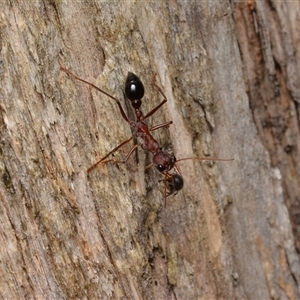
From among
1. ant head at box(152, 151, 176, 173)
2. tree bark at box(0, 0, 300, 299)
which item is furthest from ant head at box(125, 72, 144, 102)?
ant head at box(152, 151, 176, 173)

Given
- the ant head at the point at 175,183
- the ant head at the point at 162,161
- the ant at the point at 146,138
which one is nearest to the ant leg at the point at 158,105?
the ant at the point at 146,138

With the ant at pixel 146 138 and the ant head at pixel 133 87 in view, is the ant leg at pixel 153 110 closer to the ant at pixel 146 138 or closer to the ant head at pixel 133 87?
the ant at pixel 146 138

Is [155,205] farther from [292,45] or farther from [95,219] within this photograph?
[292,45]

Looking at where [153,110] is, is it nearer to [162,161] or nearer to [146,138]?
[146,138]

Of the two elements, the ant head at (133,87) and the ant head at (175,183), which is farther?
the ant head at (175,183)

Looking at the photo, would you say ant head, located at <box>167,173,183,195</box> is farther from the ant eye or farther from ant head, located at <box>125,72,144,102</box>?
ant head, located at <box>125,72,144,102</box>

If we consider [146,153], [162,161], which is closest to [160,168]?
[162,161]

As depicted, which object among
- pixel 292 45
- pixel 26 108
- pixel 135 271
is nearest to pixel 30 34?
pixel 26 108
